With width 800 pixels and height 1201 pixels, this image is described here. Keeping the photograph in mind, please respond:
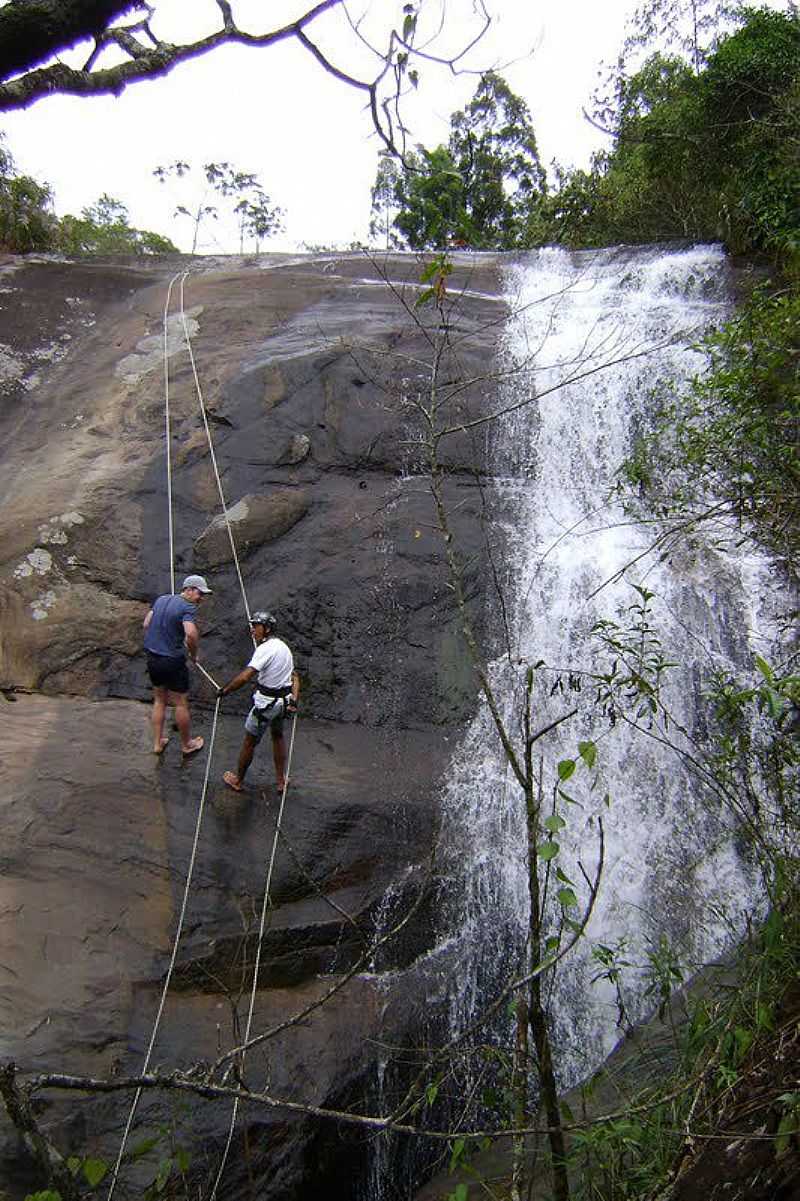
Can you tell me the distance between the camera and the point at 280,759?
6.91 metres

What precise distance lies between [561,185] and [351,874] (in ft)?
53.4

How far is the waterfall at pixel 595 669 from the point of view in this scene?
6445mm

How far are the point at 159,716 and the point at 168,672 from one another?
0.47m

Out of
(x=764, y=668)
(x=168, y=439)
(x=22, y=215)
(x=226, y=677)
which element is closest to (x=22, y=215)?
(x=22, y=215)

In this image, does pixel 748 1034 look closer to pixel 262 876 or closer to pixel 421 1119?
pixel 421 1119

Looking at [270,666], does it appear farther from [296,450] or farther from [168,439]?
[168,439]

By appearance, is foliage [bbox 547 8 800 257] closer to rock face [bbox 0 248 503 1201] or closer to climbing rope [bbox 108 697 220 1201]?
rock face [bbox 0 248 503 1201]

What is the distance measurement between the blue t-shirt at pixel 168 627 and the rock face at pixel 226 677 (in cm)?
100

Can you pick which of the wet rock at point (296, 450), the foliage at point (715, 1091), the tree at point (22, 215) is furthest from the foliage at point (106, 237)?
the foliage at point (715, 1091)

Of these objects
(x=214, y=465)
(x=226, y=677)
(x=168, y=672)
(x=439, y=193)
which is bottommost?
(x=226, y=677)

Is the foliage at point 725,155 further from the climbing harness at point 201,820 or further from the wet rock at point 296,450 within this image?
the climbing harness at point 201,820

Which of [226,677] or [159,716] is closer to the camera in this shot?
[159,716]

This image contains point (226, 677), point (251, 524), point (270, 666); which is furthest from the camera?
point (251, 524)

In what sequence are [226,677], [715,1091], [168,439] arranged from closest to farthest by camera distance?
[715,1091], [226,677], [168,439]
